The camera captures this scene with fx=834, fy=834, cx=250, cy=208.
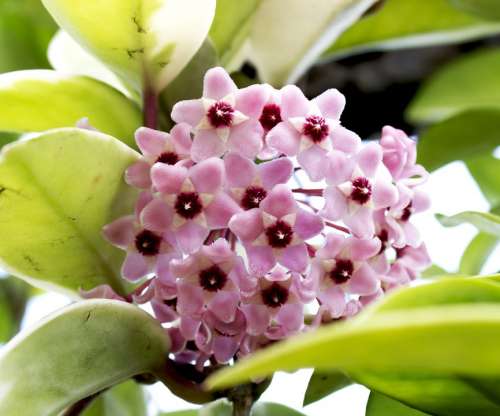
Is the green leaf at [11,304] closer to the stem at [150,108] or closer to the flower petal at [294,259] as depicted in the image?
the stem at [150,108]

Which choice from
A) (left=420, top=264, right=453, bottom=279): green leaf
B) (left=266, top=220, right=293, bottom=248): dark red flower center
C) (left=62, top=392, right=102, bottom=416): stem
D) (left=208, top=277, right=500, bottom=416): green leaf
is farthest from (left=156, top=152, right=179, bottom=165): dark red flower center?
(left=420, top=264, right=453, bottom=279): green leaf

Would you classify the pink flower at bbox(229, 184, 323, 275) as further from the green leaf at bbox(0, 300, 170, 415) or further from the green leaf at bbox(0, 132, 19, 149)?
the green leaf at bbox(0, 132, 19, 149)

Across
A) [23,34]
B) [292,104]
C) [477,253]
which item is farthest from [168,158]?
[23,34]

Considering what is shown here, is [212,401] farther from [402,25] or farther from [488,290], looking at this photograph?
[402,25]

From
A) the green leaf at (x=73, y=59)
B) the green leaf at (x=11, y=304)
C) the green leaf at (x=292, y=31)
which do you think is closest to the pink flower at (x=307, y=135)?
the green leaf at (x=292, y=31)


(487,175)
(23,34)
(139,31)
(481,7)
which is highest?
(481,7)

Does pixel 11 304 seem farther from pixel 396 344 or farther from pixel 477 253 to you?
pixel 396 344
